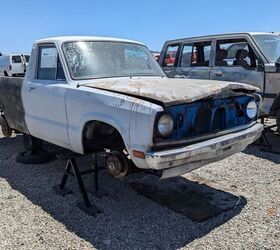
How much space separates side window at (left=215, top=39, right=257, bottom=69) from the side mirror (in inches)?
13.9

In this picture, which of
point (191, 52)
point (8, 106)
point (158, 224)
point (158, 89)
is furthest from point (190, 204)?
point (191, 52)

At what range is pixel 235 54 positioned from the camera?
771 centimetres

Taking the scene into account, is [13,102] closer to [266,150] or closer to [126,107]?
[126,107]

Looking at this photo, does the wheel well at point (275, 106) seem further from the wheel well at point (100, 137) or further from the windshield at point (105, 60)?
the wheel well at point (100, 137)

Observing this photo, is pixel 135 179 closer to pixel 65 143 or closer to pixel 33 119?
pixel 65 143

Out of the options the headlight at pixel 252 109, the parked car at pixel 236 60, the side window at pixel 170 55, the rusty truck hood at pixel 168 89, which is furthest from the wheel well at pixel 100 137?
the side window at pixel 170 55

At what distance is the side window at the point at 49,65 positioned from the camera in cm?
492

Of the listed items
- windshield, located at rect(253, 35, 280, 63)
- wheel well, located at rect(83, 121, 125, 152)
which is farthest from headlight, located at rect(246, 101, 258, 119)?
windshield, located at rect(253, 35, 280, 63)

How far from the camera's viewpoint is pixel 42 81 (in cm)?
521

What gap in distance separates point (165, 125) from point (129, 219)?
1.16 m

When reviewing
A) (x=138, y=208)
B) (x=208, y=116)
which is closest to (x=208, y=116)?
(x=208, y=116)

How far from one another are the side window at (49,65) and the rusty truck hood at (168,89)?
0.66 metres

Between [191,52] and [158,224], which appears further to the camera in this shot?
[191,52]

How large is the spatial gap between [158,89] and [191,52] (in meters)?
4.90
